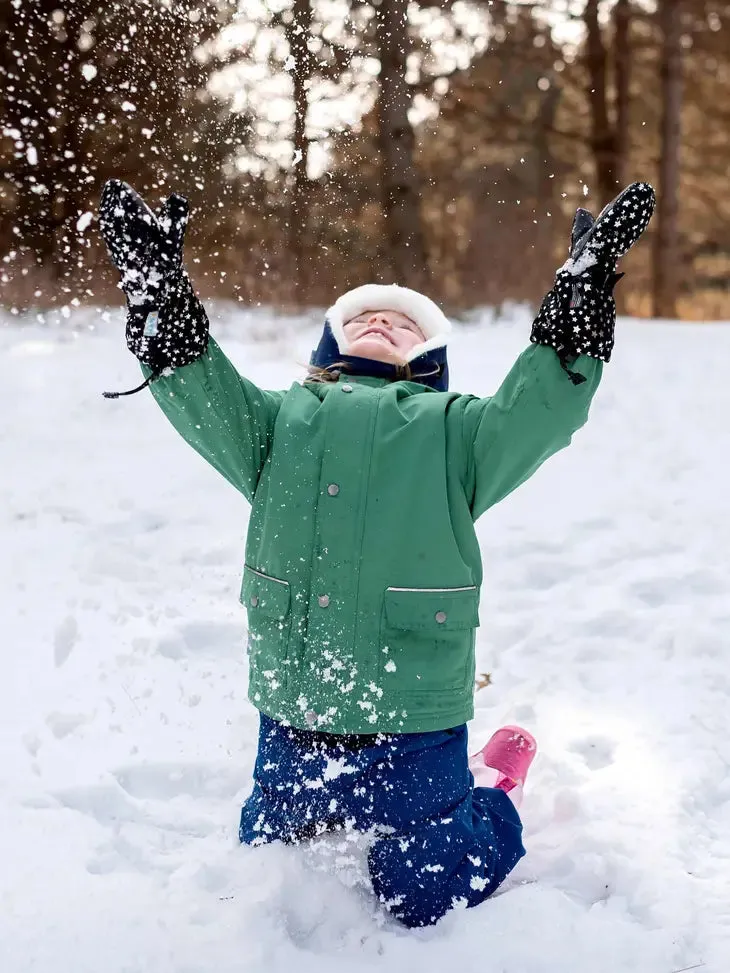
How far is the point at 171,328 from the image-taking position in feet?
5.87

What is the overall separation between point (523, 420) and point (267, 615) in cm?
67

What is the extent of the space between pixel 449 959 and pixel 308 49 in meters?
8.92

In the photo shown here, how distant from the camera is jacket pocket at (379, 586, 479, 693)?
6.11 ft

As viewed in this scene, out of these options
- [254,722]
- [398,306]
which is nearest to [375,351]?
[398,306]

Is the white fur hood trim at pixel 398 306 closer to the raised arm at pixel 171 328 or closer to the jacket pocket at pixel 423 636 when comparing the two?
the raised arm at pixel 171 328

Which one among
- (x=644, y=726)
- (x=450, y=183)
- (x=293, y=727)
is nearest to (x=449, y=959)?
(x=293, y=727)

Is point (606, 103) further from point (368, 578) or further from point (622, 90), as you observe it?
point (368, 578)

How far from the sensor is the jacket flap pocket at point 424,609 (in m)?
1.86

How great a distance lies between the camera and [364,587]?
74.0 inches

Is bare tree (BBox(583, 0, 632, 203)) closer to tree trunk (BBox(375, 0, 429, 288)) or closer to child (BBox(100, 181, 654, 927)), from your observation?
tree trunk (BBox(375, 0, 429, 288))

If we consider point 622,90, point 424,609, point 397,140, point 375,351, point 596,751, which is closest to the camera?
point 424,609

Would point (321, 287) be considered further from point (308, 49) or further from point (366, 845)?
point (366, 845)

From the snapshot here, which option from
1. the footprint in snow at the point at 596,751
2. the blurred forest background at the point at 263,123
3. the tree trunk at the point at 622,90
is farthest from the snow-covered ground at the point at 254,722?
the tree trunk at the point at 622,90

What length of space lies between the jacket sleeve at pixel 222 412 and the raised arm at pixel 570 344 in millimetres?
517
